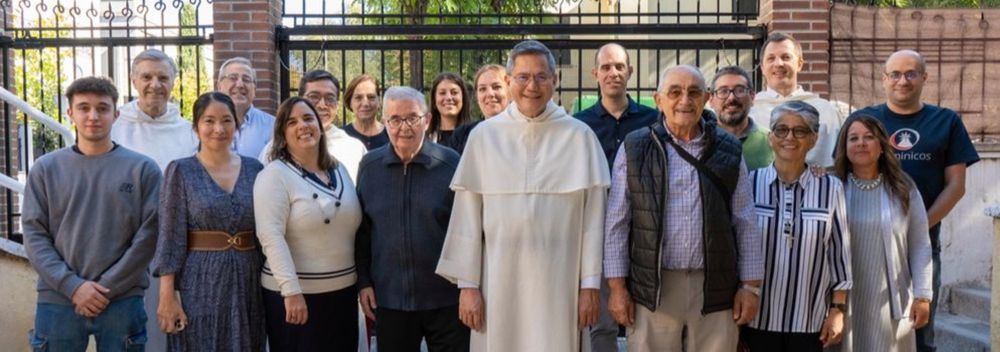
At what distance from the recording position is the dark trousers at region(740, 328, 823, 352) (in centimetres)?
364

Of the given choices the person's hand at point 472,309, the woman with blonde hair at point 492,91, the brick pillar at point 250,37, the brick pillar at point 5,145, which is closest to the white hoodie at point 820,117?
the woman with blonde hair at point 492,91

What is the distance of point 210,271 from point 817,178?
2.58 meters

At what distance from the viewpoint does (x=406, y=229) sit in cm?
377

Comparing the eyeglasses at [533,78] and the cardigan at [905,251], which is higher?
the eyeglasses at [533,78]

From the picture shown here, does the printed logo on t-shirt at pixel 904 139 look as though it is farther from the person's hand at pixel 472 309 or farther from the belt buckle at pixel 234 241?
the belt buckle at pixel 234 241

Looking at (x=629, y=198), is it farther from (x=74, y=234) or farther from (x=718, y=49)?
(x=718, y=49)

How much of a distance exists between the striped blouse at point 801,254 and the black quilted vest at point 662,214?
230 millimetres

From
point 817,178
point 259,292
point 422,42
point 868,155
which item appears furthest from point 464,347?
point 422,42

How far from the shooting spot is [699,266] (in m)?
3.44

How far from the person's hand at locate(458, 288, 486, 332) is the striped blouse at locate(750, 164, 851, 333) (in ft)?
3.77

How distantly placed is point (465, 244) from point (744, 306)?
1.15 m

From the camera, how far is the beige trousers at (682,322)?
346 cm

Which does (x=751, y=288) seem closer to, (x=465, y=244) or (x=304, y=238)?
(x=465, y=244)

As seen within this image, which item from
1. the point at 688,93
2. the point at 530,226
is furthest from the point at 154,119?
the point at 688,93
